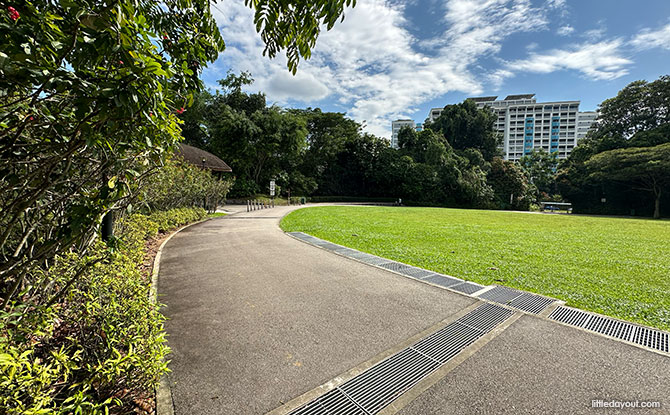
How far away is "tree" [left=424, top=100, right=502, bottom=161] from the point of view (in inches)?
1843

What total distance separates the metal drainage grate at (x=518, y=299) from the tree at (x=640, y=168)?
3195cm

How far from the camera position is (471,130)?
155 feet

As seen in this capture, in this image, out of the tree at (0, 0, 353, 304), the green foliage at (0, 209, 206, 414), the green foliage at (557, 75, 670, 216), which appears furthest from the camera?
the green foliage at (557, 75, 670, 216)

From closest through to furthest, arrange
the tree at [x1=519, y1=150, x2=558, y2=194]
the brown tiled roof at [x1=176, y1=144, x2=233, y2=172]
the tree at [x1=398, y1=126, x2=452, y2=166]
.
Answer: the brown tiled roof at [x1=176, y1=144, x2=233, y2=172] → the tree at [x1=398, y1=126, x2=452, y2=166] → the tree at [x1=519, y1=150, x2=558, y2=194]

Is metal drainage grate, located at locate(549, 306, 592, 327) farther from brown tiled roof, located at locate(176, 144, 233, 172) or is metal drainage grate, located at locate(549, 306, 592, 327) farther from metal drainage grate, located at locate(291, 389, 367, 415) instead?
brown tiled roof, located at locate(176, 144, 233, 172)

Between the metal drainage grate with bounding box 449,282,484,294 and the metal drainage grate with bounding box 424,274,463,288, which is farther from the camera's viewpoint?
the metal drainage grate with bounding box 424,274,463,288

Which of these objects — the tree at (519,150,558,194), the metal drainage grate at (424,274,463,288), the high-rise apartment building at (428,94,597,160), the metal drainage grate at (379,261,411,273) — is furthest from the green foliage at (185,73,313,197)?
the high-rise apartment building at (428,94,597,160)

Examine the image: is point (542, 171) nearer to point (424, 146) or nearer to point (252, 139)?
point (424, 146)

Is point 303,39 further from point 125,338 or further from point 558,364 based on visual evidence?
point 558,364

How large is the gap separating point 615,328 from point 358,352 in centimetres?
311

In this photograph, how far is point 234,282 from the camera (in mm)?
4930

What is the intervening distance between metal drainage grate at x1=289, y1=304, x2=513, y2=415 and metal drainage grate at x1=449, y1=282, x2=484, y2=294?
3.19 ft

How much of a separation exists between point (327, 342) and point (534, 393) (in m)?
1.84

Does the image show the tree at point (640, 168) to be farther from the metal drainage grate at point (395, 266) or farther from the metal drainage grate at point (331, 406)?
the metal drainage grate at point (331, 406)
